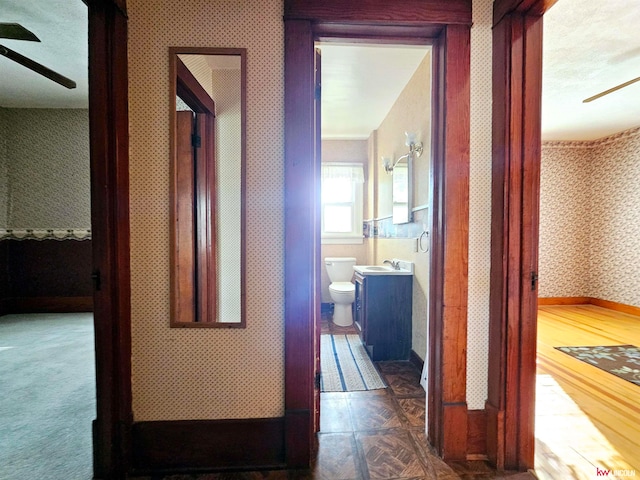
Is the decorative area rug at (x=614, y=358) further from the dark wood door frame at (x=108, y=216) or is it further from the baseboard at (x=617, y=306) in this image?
the dark wood door frame at (x=108, y=216)

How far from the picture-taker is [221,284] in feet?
4.99

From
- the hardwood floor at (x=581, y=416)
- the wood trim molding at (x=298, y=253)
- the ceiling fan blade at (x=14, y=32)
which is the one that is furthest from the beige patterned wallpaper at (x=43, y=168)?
the hardwood floor at (x=581, y=416)

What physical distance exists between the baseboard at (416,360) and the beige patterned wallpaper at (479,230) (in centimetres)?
99

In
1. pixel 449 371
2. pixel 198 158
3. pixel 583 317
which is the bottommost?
pixel 583 317

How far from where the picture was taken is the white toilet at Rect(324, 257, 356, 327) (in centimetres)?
342

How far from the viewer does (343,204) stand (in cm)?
445

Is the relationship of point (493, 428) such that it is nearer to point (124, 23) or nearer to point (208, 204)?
Answer: point (208, 204)

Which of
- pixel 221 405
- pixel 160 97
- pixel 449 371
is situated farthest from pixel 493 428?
pixel 160 97

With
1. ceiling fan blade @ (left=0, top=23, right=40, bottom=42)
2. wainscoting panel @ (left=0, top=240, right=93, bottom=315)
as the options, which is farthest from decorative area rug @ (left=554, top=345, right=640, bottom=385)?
wainscoting panel @ (left=0, top=240, right=93, bottom=315)

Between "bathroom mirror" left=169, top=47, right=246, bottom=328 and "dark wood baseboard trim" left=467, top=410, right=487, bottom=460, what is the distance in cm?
123

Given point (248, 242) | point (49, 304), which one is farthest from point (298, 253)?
point (49, 304)

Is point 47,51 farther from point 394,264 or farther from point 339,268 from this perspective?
point 394,264

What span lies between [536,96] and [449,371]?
1.38 meters

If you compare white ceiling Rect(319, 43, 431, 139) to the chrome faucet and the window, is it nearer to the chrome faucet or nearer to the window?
the window
